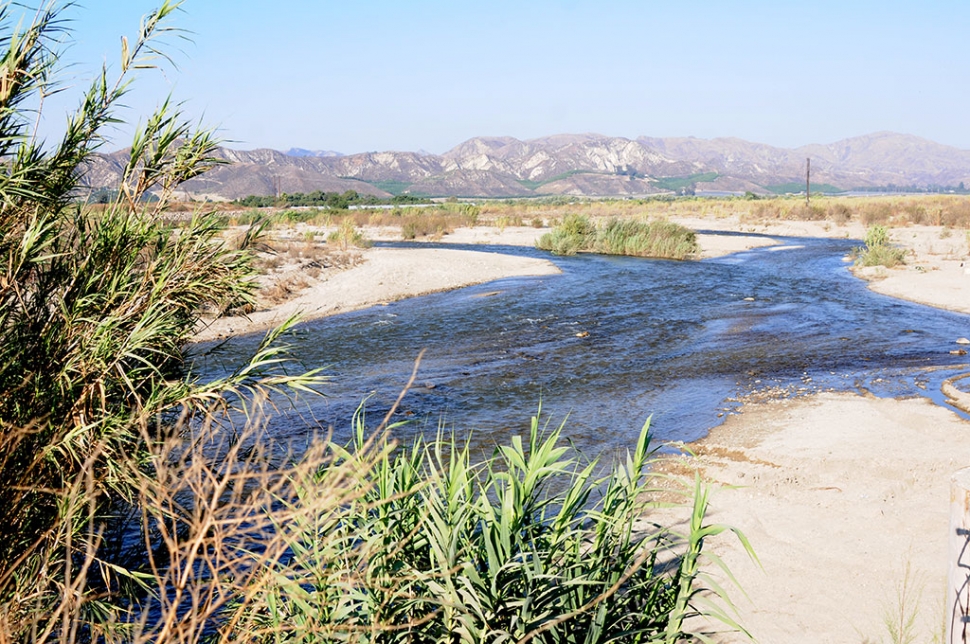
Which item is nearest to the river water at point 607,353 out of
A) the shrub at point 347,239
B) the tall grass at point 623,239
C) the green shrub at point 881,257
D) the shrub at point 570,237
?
the green shrub at point 881,257

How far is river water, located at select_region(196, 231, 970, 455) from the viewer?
1041 cm

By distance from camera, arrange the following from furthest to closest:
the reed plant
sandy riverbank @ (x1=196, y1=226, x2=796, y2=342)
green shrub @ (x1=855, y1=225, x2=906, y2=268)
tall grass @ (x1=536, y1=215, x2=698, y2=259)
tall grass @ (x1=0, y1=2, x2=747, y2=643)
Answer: tall grass @ (x1=536, y1=215, x2=698, y2=259), green shrub @ (x1=855, y1=225, x2=906, y2=268), sandy riverbank @ (x1=196, y1=226, x2=796, y2=342), the reed plant, tall grass @ (x1=0, y1=2, x2=747, y2=643)

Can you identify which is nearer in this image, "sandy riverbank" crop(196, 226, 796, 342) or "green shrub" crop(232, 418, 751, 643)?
"green shrub" crop(232, 418, 751, 643)

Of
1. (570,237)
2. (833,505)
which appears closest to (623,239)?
(570,237)

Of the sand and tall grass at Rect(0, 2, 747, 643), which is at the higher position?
tall grass at Rect(0, 2, 747, 643)

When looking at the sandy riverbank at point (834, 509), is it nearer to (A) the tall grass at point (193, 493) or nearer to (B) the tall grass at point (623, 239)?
(A) the tall grass at point (193, 493)

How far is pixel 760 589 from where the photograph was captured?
18.0ft

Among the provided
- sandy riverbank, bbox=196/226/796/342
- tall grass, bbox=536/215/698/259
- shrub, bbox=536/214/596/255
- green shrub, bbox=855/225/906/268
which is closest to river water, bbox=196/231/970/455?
sandy riverbank, bbox=196/226/796/342

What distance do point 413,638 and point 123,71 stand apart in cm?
426

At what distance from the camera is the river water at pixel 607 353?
10406 millimetres

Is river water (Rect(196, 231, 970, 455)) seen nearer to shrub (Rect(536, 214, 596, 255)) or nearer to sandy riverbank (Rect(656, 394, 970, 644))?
sandy riverbank (Rect(656, 394, 970, 644))

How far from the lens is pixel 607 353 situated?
14.4 m

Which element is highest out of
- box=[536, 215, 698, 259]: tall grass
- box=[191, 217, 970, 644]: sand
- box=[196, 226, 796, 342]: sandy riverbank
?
box=[536, 215, 698, 259]: tall grass

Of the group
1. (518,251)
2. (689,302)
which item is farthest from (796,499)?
(518,251)
